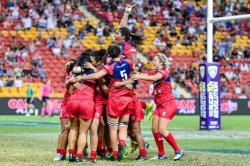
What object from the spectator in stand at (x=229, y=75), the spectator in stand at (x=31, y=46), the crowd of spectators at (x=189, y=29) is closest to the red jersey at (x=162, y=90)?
the spectator in stand at (x=31, y=46)

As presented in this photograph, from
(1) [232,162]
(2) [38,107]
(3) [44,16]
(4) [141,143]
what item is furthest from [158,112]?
(3) [44,16]

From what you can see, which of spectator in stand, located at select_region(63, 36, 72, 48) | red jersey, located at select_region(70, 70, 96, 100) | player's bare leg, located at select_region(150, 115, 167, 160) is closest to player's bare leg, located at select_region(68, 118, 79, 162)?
red jersey, located at select_region(70, 70, 96, 100)

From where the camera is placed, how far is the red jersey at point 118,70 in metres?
13.6

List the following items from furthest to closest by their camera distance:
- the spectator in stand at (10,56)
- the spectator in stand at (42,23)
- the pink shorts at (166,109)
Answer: the spectator in stand at (42,23) < the spectator in stand at (10,56) < the pink shorts at (166,109)

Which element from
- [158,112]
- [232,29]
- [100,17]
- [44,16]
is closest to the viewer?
[158,112]

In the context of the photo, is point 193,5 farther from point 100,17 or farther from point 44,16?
point 44,16

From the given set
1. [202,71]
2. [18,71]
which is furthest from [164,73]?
[18,71]

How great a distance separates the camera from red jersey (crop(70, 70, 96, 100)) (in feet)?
44.3

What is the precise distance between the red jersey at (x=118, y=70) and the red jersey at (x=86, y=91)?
33 cm

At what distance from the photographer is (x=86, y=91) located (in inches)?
535

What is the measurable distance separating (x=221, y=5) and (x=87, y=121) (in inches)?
1349

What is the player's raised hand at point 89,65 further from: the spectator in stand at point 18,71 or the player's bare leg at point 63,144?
the spectator in stand at point 18,71

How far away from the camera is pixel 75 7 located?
140 feet

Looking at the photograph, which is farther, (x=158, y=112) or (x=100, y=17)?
(x=100, y=17)
